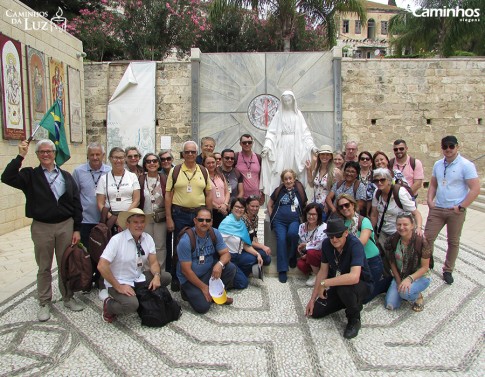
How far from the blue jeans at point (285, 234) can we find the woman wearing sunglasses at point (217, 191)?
64 cm

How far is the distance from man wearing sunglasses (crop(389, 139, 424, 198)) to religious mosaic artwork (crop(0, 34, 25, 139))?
6673 mm

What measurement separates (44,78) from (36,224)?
6033 millimetres

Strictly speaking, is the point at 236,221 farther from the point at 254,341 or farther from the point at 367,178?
the point at 367,178

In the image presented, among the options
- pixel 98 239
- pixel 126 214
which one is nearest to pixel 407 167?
pixel 126 214

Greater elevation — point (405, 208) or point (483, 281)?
point (405, 208)

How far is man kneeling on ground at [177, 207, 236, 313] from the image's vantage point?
3.59 metres

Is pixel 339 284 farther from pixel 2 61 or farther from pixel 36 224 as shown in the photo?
pixel 2 61

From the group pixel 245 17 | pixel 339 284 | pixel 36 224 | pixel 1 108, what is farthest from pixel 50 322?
pixel 245 17

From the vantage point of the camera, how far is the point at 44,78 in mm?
8234

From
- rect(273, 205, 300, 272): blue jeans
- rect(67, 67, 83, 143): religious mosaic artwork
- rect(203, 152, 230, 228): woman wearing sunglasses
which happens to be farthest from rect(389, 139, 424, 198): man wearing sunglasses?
rect(67, 67, 83, 143): religious mosaic artwork

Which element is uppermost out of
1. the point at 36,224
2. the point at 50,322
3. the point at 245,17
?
the point at 245,17

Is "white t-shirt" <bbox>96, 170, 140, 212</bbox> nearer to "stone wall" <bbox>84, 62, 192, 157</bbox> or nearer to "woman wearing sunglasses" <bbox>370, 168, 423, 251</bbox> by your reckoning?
"woman wearing sunglasses" <bbox>370, 168, 423, 251</bbox>

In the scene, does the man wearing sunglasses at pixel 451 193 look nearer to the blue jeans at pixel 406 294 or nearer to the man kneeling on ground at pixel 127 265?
the blue jeans at pixel 406 294

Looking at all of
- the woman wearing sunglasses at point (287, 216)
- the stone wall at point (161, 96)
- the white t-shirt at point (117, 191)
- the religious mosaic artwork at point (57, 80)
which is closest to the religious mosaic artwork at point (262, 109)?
the stone wall at point (161, 96)
